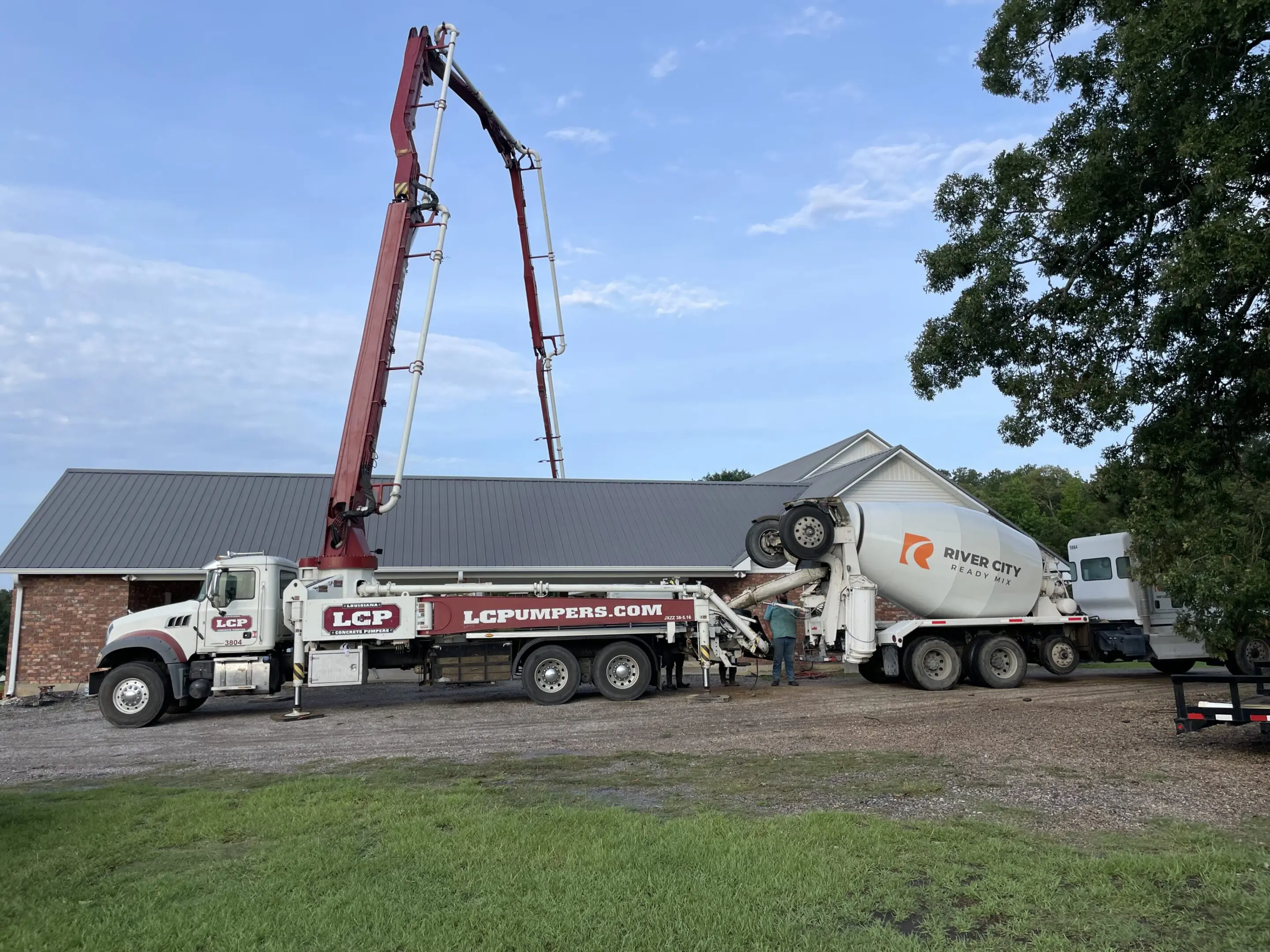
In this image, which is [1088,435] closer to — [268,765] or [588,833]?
[588,833]

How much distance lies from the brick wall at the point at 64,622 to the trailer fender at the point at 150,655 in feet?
23.4

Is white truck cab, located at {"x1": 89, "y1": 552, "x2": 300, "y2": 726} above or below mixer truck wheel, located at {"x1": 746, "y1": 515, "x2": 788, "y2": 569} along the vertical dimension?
below

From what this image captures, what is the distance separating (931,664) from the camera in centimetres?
1716

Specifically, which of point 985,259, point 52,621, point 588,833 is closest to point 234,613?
point 52,621

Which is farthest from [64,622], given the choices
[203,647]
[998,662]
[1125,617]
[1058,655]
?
[1125,617]

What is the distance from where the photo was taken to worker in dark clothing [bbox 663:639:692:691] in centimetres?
1714

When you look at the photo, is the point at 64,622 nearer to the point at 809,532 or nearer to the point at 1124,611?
the point at 809,532

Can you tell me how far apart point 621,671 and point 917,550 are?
577 cm

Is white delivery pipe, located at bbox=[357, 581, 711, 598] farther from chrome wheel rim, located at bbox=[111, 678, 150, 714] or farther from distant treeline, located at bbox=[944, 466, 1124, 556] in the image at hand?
distant treeline, located at bbox=[944, 466, 1124, 556]

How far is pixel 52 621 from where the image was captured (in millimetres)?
21469

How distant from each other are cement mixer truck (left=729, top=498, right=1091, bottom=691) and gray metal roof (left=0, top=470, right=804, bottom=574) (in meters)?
8.08

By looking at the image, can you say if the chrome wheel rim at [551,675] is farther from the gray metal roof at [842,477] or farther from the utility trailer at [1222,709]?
the gray metal roof at [842,477]

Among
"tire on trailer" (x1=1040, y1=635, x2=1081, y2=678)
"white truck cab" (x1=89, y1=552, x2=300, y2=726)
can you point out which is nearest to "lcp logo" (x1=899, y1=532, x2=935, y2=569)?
"tire on trailer" (x1=1040, y1=635, x2=1081, y2=678)

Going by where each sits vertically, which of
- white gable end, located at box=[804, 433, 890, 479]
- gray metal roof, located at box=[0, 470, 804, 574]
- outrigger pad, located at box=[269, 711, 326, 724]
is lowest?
outrigger pad, located at box=[269, 711, 326, 724]
